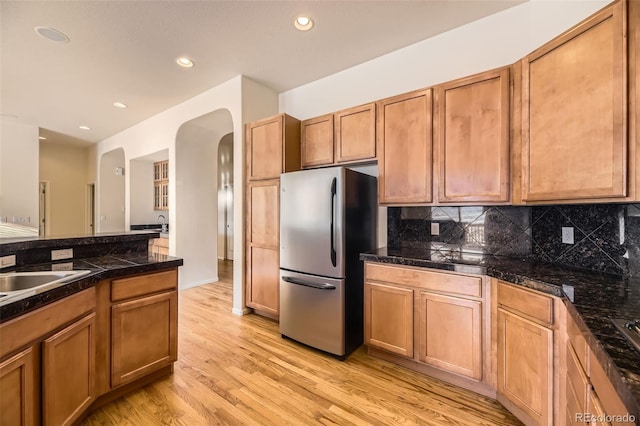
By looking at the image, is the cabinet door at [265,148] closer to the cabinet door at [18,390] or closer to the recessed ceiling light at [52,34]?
the recessed ceiling light at [52,34]

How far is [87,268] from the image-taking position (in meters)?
1.72

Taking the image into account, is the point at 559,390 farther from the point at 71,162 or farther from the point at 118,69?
the point at 71,162

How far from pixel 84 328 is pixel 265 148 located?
2.23m

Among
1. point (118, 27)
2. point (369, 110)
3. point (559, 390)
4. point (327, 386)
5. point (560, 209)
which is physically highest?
point (118, 27)

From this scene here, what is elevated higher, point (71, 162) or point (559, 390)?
point (71, 162)

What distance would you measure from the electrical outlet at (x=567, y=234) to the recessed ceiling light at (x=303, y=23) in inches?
104

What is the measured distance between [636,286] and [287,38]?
10.3 ft

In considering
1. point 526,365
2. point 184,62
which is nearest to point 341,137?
point 184,62

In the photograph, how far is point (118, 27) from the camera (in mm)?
2414

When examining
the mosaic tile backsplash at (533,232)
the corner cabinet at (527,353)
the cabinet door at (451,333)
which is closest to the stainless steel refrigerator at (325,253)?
the mosaic tile backsplash at (533,232)

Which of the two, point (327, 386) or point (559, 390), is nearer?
point (559, 390)

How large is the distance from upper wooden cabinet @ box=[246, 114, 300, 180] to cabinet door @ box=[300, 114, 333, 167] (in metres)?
0.10

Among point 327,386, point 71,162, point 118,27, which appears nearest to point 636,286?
point 327,386

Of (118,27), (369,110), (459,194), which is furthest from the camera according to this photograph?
(369,110)
